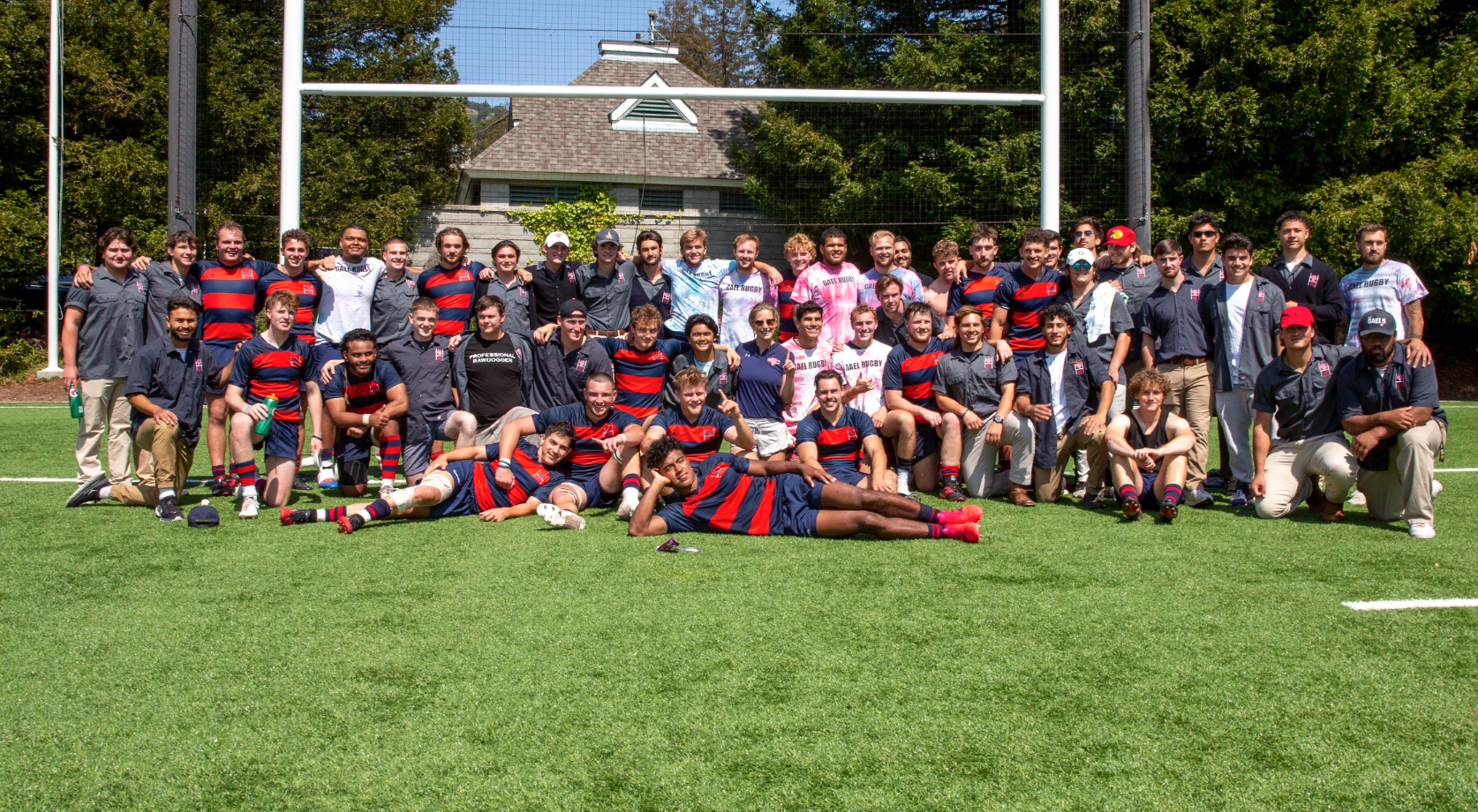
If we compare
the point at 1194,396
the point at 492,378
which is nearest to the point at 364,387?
the point at 492,378

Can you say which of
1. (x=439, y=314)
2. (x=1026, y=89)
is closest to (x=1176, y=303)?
(x=439, y=314)

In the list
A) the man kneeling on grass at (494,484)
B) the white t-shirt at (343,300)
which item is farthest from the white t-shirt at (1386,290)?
the white t-shirt at (343,300)

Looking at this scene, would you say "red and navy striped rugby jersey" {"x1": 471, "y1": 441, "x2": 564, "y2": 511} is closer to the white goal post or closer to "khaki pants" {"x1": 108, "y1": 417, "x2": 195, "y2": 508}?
"khaki pants" {"x1": 108, "y1": 417, "x2": 195, "y2": 508}

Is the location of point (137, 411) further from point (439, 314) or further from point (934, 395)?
point (934, 395)

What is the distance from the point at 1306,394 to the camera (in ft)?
19.3

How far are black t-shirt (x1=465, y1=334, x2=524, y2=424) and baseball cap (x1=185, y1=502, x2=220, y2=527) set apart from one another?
175 centimetres

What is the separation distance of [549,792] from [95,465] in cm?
529

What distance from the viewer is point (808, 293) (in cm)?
750

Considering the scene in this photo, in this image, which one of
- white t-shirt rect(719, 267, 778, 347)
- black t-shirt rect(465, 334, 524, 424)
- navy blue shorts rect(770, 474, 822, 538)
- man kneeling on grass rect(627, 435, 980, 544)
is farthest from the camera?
white t-shirt rect(719, 267, 778, 347)

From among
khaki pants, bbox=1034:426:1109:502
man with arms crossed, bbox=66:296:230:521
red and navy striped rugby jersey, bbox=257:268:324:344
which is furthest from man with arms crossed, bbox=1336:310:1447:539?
man with arms crossed, bbox=66:296:230:521

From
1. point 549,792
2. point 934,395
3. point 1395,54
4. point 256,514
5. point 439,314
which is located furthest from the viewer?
point 1395,54

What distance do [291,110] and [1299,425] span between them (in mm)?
8434

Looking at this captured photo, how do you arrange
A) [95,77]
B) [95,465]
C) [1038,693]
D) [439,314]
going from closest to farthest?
[1038,693] < [95,465] < [439,314] < [95,77]

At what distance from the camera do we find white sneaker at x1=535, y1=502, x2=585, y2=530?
18.3ft
